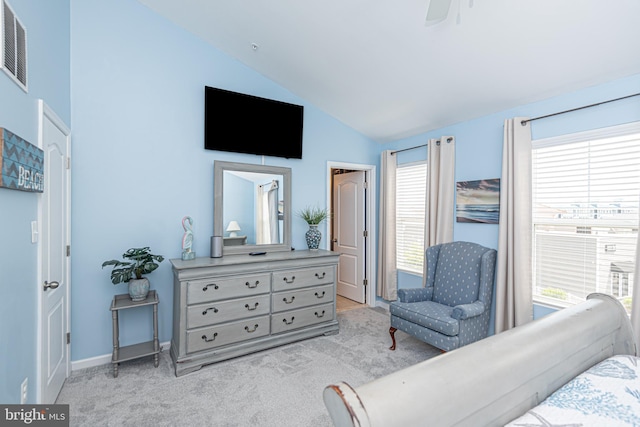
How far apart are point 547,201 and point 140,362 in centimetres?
411

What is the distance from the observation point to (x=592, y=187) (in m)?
2.46

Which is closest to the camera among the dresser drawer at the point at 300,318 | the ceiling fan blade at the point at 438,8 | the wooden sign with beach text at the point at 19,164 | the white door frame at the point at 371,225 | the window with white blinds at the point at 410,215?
the wooden sign with beach text at the point at 19,164

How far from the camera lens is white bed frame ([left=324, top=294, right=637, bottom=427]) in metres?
0.80

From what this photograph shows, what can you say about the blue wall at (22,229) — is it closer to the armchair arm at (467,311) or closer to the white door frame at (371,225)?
the armchair arm at (467,311)

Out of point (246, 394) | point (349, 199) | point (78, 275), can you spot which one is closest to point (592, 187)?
point (349, 199)

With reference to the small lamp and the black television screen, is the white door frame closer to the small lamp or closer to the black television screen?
the black television screen

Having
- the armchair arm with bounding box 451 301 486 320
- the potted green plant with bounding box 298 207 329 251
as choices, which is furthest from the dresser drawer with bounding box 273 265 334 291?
the armchair arm with bounding box 451 301 486 320

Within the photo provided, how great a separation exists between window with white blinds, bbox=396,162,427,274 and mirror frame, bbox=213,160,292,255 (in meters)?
1.65

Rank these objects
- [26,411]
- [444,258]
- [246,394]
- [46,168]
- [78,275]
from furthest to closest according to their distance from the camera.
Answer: [444,258]
[78,275]
[246,394]
[46,168]
[26,411]

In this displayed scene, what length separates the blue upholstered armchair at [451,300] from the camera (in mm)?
2660

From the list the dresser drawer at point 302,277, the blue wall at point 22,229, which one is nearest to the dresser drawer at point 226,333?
the dresser drawer at point 302,277

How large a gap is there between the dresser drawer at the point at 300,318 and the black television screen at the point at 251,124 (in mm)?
1869

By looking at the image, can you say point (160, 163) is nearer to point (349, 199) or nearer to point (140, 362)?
point (140, 362)

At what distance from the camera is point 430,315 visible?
2793 mm
